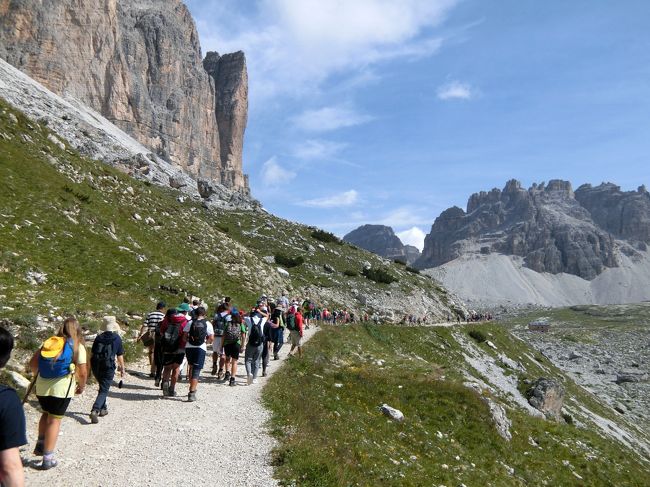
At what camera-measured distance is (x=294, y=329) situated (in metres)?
21.6

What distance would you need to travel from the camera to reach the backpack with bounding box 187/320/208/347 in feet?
43.8

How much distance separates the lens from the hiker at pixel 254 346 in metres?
16.4

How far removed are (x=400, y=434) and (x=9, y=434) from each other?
1369 centimetres

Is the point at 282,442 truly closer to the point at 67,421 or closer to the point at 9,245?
the point at 67,421

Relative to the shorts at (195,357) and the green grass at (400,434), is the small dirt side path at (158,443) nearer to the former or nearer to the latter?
the green grass at (400,434)

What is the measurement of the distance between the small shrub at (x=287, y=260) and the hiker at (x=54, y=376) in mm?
46970

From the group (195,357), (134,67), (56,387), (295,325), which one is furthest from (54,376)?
(134,67)

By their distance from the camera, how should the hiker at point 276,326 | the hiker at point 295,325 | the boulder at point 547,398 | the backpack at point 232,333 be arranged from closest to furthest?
the backpack at point 232,333
the hiker at point 276,326
the hiker at point 295,325
the boulder at point 547,398

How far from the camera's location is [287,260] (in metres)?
56.0

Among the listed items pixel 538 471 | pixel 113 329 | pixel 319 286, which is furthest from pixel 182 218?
pixel 538 471

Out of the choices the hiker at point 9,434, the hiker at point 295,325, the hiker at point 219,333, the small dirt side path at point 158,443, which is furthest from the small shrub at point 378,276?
the hiker at point 9,434

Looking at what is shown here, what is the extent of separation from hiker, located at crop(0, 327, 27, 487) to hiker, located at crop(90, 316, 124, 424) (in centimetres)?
648

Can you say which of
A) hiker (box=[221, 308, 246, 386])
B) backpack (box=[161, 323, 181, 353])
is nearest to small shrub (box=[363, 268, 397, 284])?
hiker (box=[221, 308, 246, 386])

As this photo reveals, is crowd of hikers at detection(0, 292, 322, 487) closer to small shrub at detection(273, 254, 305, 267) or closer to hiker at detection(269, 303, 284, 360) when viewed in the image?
hiker at detection(269, 303, 284, 360)
